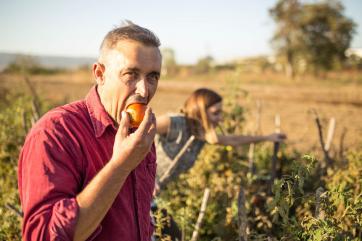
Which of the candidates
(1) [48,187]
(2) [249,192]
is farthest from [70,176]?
(2) [249,192]

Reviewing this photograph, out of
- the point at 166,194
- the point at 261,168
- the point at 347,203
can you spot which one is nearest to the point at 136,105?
the point at 347,203

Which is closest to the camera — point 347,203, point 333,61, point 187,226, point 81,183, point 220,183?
point 81,183

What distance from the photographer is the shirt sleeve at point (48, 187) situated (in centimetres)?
112

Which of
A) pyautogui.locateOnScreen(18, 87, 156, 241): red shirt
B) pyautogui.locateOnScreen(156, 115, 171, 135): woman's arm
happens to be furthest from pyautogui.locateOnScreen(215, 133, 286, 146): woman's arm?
pyautogui.locateOnScreen(18, 87, 156, 241): red shirt

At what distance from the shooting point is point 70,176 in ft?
4.11

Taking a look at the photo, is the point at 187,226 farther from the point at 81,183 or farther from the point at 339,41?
the point at 339,41

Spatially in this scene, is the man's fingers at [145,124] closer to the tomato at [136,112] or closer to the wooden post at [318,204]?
the tomato at [136,112]

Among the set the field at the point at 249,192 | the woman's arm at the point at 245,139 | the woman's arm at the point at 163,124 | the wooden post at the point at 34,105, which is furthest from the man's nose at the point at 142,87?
the wooden post at the point at 34,105

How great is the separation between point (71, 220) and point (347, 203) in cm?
166

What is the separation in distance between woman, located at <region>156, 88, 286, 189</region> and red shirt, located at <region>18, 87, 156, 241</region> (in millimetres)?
1639

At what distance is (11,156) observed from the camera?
4.41m

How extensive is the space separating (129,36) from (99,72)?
0.21 metres

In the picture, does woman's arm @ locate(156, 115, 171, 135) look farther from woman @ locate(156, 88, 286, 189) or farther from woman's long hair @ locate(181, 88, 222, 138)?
woman's long hair @ locate(181, 88, 222, 138)

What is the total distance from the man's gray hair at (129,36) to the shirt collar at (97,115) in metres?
0.22
